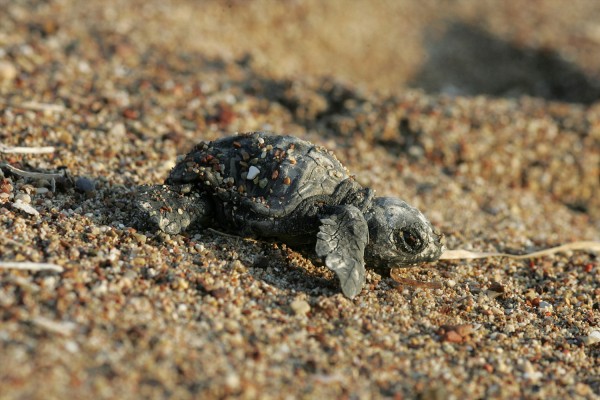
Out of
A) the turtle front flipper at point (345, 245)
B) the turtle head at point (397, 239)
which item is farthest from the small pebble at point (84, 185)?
the turtle head at point (397, 239)

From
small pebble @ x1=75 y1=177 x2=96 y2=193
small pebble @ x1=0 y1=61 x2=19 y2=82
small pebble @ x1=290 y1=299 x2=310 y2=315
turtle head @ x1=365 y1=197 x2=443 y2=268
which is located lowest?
small pebble @ x1=75 y1=177 x2=96 y2=193

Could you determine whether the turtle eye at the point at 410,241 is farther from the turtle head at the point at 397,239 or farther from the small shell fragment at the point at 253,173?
the small shell fragment at the point at 253,173

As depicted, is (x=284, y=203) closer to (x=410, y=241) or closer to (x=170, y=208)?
(x=170, y=208)

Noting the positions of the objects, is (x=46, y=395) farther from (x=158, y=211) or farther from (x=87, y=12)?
(x=87, y=12)

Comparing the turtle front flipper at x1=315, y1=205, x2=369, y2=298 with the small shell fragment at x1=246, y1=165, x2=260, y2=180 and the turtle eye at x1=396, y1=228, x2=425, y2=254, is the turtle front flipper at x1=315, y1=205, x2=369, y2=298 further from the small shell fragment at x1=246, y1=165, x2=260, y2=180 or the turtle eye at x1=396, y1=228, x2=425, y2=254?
the small shell fragment at x1=246, y1=165, x2=260, y2=180

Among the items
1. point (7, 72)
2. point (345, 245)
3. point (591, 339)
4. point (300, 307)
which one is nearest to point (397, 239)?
point (345, 245)

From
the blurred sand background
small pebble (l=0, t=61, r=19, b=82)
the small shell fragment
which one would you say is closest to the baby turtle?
the small shell fragment

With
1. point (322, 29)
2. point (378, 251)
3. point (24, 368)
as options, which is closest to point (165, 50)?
point (322, 29)
